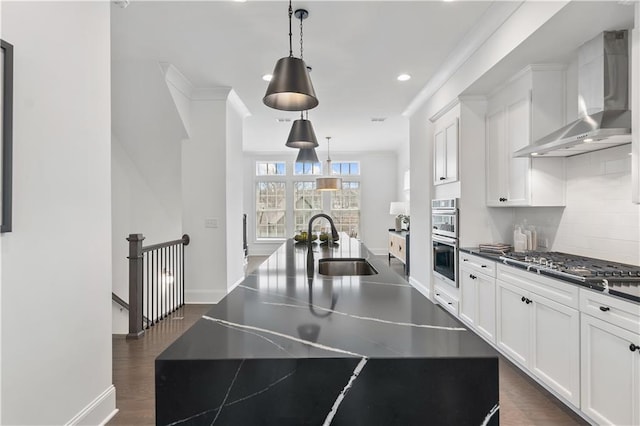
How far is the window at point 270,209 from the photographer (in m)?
9.34

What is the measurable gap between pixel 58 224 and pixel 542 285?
9.39 ft

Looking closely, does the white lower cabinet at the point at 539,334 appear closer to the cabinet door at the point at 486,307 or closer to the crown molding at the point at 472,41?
the cabinet door at the point at 486,307

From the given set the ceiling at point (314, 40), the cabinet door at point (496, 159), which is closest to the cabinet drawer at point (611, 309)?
the cabinet door at point (496, 159)

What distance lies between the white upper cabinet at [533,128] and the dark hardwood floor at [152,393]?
1445 millimetres

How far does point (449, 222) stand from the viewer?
380cm

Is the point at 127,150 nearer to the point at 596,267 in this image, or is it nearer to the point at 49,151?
the point at 49,151

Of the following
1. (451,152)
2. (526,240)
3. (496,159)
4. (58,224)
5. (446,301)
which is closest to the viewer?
(58,224)

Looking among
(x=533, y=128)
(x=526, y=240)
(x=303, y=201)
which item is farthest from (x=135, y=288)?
(x=303, y=201)

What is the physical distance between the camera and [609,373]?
1.74 m

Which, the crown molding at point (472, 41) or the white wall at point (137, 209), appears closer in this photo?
the crown molding at point (472, 41)

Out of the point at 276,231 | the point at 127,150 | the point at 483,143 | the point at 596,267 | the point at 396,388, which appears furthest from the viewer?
the point at 276,231

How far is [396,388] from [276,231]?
8.64 metres

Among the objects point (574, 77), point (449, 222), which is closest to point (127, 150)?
point (449, 222)

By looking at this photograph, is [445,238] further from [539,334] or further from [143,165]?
[143,165]
